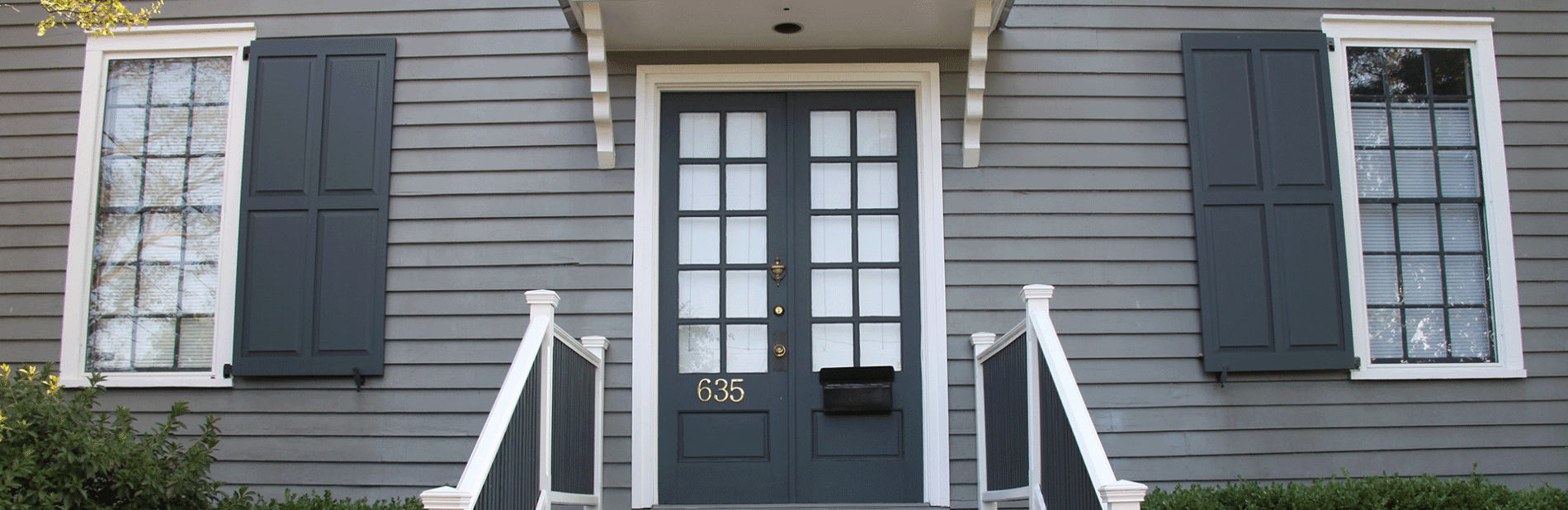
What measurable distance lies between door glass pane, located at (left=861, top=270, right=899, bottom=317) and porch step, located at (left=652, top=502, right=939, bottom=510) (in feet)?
2.68

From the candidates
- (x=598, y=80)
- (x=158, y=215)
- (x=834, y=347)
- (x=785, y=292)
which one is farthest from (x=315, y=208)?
(x=834, y=347)

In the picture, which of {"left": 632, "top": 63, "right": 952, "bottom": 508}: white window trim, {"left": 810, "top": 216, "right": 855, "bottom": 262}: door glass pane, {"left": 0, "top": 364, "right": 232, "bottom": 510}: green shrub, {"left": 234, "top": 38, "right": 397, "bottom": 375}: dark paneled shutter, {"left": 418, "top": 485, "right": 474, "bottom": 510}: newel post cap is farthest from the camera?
{"left": 810, "top": 216, "right": 855, "bottom": 262}: door glass pane

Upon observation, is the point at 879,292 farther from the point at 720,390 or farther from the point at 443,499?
the point at 443,499

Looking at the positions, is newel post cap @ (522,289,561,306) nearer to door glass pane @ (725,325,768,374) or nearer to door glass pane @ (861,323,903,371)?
door glass pane @ (725,325,768,374)

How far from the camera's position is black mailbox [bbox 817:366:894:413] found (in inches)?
176

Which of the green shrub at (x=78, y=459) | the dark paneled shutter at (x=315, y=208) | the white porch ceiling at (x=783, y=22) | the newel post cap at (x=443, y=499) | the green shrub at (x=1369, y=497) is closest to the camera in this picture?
the newel post cap at (x=443, y=499)

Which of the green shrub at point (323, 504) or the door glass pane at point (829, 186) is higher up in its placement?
the door glass pane at point (829, 186)

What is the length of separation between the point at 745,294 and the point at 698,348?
0.32 meters

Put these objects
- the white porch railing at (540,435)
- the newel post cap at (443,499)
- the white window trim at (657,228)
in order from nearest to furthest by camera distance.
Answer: the newel post cap at (443,499)
the white porch railing at (540,435)
the white window trim at (657,228)

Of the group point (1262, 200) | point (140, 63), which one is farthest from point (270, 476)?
point (1262, 200)

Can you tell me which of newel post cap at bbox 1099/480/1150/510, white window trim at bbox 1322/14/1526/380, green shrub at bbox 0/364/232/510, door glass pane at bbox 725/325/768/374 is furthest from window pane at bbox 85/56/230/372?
white window trim at bbox 1322/14/1526/380

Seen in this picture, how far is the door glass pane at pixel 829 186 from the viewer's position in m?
4.68

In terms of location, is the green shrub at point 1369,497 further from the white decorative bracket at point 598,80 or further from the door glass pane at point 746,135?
the white decorative bracket at point 598,80

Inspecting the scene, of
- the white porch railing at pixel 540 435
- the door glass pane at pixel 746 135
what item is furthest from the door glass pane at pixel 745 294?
the white porch railing at pixel 540 435
